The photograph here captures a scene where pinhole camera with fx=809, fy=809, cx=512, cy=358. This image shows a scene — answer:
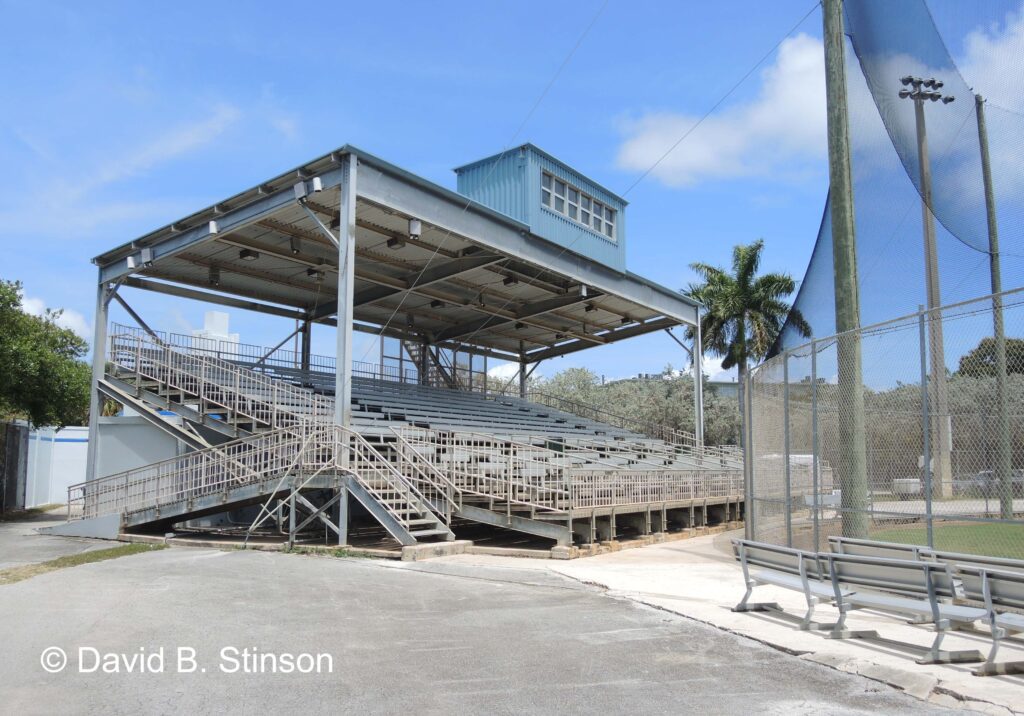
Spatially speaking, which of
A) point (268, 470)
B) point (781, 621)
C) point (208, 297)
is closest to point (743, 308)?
point (208, 297)

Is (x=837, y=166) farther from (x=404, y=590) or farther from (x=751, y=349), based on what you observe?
(x=751, y=349)

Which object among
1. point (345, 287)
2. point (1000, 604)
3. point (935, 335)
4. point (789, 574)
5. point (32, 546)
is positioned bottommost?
point (32, 546)

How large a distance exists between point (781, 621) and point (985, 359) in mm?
4091

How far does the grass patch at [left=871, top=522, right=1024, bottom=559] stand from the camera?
12.9 metres

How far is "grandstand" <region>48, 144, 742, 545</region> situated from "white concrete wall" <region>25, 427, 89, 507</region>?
11.1 m

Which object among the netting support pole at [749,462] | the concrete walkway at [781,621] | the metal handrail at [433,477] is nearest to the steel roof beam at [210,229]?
the metal handrail at [433,477]

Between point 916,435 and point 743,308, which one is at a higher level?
point 743,308

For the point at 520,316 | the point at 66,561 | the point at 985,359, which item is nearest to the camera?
the point at 985,359

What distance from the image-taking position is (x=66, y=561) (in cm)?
1403

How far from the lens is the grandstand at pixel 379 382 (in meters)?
16.2

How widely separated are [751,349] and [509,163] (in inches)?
1049

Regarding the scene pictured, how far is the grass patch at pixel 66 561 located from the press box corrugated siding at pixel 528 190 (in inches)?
498

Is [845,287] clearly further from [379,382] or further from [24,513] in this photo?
[24,513]

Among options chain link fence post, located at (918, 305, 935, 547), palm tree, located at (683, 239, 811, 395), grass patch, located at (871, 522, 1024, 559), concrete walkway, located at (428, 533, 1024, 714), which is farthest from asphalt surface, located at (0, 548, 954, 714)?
palm tree, located at (683, 239, 811, 395)
